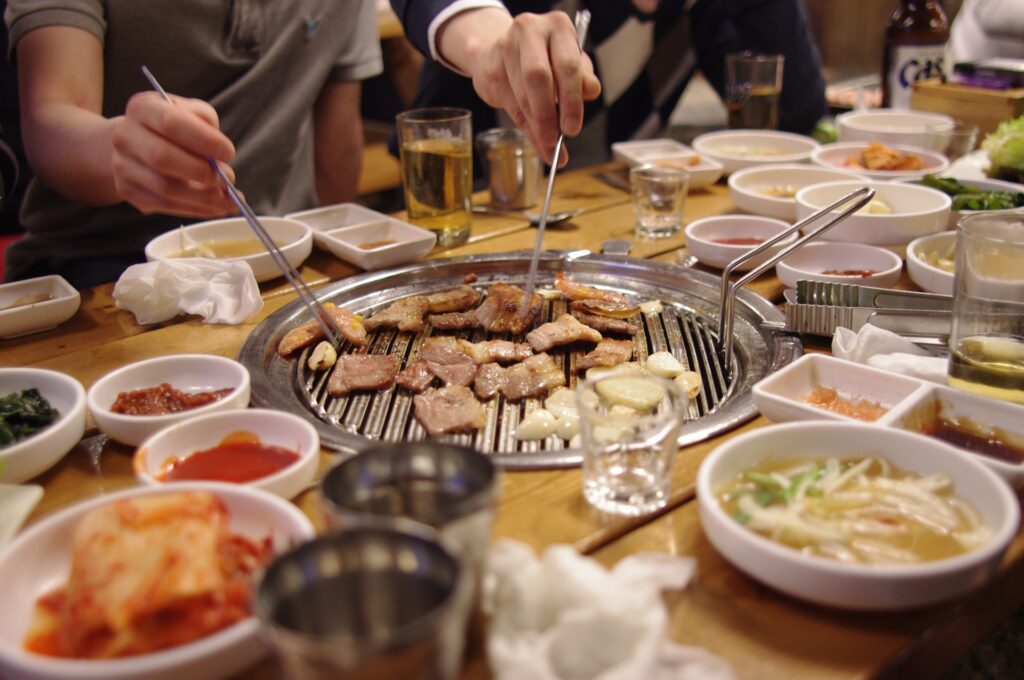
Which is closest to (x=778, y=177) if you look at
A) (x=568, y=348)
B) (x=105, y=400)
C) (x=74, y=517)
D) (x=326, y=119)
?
(x=568, y=348)

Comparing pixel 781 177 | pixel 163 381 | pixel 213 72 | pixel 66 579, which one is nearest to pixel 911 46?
pixel 781 177

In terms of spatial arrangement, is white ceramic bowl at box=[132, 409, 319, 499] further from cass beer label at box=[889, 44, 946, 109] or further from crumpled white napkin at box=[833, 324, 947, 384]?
cass beer label at box=[889, 44, 946, 109]

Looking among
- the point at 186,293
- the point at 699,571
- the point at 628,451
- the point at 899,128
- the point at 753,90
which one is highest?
the point at 753,90

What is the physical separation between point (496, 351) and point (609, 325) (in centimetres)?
33

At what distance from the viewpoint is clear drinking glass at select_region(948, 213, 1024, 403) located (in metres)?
1.67

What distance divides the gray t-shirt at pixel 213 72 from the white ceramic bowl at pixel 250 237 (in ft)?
2.02

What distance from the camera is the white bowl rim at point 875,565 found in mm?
1124

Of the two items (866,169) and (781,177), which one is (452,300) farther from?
(866,169)

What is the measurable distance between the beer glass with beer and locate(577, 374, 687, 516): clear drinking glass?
5.00 ft

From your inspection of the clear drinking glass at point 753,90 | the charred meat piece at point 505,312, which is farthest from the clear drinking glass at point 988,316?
the clear drinking glass at point 753,90

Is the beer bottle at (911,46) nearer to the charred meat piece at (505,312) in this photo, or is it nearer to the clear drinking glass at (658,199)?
the clear drinking glass at (658,199)

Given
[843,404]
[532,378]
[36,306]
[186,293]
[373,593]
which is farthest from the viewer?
[186,293]

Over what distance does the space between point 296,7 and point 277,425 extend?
2.47 meters

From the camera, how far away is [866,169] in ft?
11.2
